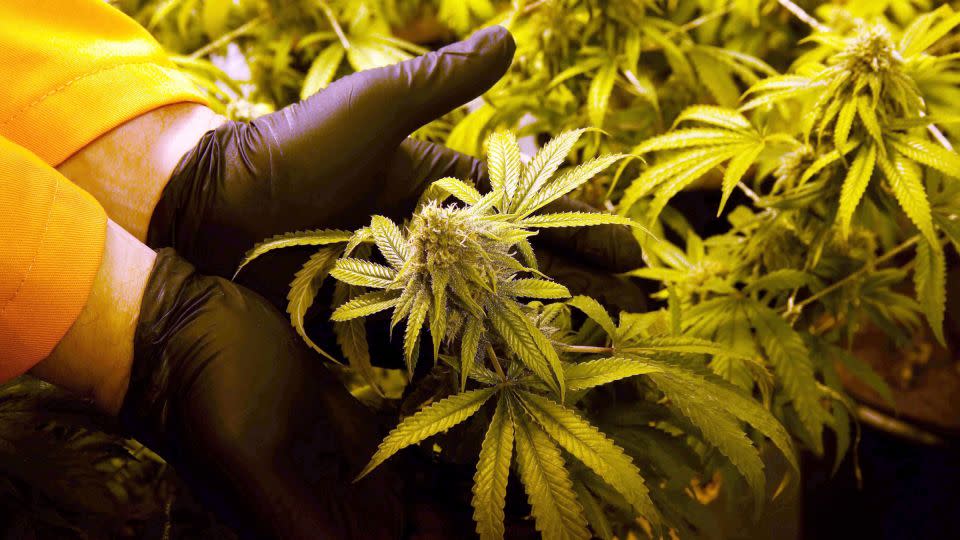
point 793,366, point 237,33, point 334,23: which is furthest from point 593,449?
point 237,33

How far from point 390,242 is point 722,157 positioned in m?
0.70

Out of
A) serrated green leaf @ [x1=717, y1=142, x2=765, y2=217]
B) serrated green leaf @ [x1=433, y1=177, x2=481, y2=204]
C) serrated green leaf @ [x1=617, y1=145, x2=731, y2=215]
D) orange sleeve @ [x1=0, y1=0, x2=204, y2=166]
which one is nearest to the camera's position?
serrated green leaf @ [x1=433, y1=177, x2=481, y2=204]

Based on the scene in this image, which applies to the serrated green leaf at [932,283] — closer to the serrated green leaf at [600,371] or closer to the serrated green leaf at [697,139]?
the serrated green leaf at [697,139]

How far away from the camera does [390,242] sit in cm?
75

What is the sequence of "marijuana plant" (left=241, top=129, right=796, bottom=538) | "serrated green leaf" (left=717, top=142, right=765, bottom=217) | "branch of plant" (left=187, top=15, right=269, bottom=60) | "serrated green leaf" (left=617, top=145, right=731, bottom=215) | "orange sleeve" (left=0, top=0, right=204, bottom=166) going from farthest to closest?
1. "branch of plant" (left=187, top=15, right=269, bottom=60)
2. "serrated green leaf" (left=617, top=145, right=731, bottom=215)
3. "serrated green leaf" (left=717, top=142, right=765, bottom=217)
4. "orange sleeve" (left=0, top=0, right=204, bottom=166)
5. "marijuana plant" (left=241, top=129, right=796, bottom=538)

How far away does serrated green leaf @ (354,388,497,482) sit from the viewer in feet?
2.30

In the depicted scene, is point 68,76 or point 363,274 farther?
point 68,76

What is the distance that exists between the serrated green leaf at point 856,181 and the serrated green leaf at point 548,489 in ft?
2.07

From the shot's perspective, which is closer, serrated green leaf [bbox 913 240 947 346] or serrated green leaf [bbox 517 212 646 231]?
serrated green leaf [bbox 517 212 646 231]

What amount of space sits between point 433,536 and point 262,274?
0.52m

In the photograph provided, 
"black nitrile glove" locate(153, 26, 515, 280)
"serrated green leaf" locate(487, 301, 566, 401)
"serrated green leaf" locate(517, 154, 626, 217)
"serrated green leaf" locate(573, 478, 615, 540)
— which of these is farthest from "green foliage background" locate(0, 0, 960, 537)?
"black nitrile glove" locate(153, 26, 515, 280)

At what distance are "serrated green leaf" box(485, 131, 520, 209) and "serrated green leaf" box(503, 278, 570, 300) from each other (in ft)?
0.32

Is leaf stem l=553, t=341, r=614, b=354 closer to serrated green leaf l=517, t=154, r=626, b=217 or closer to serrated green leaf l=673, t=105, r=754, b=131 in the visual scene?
serrated green leaf l=517, t=154, r=626, b=217

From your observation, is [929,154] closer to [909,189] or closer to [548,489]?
[909,189]
